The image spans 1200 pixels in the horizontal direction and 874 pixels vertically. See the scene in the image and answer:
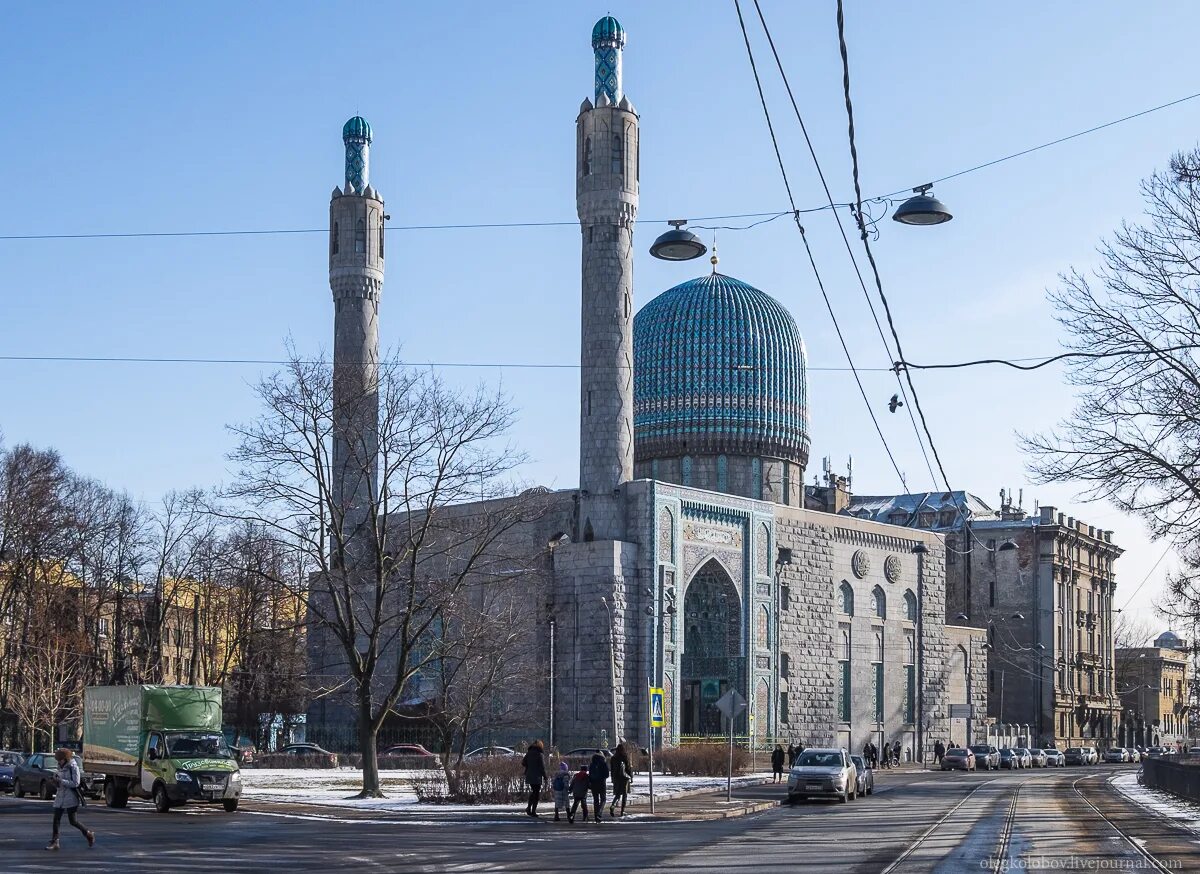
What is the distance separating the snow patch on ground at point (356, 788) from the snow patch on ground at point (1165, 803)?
10516mm

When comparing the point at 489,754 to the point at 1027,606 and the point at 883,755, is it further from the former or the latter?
the point at 1027,606

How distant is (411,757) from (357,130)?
2744cm

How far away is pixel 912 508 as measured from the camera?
97438 millimetres

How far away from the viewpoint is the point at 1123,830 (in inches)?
1000

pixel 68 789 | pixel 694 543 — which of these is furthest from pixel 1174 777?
pixel 68 789

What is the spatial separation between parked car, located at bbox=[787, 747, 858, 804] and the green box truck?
1262 cm

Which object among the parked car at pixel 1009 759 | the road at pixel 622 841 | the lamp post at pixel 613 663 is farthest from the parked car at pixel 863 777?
the parked car at pixel 1009 759

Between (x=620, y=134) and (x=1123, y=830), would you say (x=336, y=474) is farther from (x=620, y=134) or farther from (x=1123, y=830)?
Result: (x=1123, y=830)

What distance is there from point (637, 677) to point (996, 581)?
43.0 metres

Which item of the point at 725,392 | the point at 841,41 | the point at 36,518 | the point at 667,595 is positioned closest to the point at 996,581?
the point at 725,392

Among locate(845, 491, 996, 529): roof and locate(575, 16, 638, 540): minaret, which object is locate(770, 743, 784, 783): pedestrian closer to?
locate(575, 16, 638, 540): minaret

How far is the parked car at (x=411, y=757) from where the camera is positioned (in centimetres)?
5396


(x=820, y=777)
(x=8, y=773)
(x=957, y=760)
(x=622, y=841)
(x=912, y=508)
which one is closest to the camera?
(x=622, y=841)

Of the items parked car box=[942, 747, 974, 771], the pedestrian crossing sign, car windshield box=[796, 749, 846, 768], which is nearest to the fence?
car windshield box=[796, 749, 846, 768]
